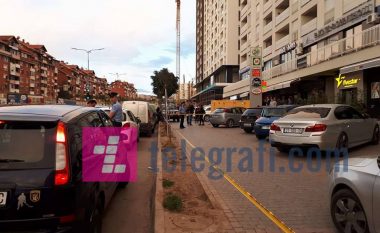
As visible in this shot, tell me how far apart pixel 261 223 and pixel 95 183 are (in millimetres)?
2298

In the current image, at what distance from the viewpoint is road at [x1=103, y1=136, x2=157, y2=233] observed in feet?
17.1

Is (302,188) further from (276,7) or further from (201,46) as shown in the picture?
(201,46)

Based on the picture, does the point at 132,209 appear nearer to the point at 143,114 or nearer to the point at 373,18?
the point at 143,114

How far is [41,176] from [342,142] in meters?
9.24

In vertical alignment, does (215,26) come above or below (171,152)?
above

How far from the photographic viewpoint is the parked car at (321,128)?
406 inches

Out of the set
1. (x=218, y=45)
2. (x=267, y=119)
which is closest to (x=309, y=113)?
(x=267, y=119)

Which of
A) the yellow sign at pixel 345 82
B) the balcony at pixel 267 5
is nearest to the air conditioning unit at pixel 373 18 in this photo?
the yellow sign at pixel 345 82

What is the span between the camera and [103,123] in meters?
5.66

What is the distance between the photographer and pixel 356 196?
13.5ft

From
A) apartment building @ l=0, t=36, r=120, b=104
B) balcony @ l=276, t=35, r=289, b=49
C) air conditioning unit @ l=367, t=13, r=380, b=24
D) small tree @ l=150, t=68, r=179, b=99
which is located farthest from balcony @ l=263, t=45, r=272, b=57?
apartment building @ l=0, t=36, r=120, b=104

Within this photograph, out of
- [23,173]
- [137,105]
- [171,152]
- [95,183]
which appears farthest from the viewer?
→ [137,105]

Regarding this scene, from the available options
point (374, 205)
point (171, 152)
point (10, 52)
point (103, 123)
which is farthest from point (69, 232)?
point (10, 52)

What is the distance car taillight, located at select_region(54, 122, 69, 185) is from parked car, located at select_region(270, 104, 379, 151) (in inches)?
315
